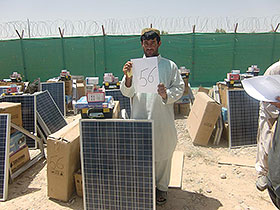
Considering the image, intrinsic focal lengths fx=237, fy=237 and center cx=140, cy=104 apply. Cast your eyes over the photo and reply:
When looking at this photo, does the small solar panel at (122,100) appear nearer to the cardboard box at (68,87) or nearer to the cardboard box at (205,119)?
the cardboard box at (205,119)

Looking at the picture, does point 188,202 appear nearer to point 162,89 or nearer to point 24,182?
point 162,89

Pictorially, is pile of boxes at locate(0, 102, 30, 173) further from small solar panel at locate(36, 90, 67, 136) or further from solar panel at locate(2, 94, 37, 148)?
small solar panel at locate(36, 90, 67, 136)

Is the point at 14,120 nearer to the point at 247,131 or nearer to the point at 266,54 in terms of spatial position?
the point at 247,131

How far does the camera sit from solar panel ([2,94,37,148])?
181 inches

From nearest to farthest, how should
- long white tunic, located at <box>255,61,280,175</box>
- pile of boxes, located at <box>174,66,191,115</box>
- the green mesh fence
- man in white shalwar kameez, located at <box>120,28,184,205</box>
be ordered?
man in white shalwar kameez, located at <box>120,28,184,205</box> < long white tunic, located at <box>255,61,280,175</box> < pile of boxes, located at <box>174,66,191,115</box> < the green mesh fence

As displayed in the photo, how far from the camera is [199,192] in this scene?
3234 millimetres

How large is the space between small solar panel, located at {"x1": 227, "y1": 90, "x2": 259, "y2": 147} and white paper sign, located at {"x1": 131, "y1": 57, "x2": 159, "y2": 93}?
3.09 metres

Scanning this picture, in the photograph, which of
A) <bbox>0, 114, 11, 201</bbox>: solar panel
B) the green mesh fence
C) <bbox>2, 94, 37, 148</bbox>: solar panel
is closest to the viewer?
<bbox>0, 114, 11, 201</bbox>: solar panel

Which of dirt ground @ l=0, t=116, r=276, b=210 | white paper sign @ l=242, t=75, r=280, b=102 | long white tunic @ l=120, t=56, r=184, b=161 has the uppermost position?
white paper sign @ l=242, t=75, r=280, b=102


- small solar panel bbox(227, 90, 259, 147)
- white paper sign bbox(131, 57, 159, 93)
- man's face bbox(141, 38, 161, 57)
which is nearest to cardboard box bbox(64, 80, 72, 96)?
small solar panel bbox(227, 90, 259, 147)

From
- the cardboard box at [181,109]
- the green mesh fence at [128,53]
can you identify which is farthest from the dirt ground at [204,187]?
the green mesh fence at [128,53]

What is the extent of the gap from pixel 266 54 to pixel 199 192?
11.1 m

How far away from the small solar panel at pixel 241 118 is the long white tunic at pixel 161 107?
2.61 meters

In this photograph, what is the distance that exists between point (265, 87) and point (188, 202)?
6.22 feet
